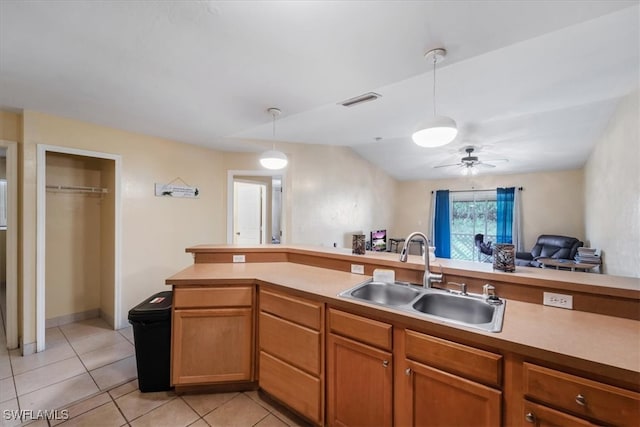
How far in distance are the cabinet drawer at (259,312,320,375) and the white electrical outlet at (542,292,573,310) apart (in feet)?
4.19

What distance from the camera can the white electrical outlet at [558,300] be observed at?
141 centimetres

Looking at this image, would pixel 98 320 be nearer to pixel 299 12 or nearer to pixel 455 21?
pixel 299 12

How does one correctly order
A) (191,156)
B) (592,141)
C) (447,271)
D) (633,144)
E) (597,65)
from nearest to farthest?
(447,271)
(597,65)
(633,144)
(191,156)
(592,141)

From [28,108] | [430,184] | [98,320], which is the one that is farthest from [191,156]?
[430,184]

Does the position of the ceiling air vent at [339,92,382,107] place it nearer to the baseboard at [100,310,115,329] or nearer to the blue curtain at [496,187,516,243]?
the baseboard at [100,310,115,329]

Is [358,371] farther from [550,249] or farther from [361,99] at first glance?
[550,249]

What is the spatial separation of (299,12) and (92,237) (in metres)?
3.71

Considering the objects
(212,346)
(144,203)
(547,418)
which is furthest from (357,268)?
(144,203)

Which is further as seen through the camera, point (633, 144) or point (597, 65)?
point (633, 144)

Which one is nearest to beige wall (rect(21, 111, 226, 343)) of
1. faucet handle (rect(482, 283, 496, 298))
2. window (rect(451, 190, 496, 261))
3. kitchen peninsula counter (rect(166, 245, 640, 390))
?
kitchen peninsula counter (rect(166, 245, 640, 390))

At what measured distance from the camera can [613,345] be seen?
103cm

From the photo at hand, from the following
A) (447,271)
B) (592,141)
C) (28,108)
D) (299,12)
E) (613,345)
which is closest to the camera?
(613,345)

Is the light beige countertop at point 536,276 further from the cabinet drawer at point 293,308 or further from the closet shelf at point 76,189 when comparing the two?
the closet shelf at point 76,189

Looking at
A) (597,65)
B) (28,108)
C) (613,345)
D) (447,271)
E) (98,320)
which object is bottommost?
(98,320)
